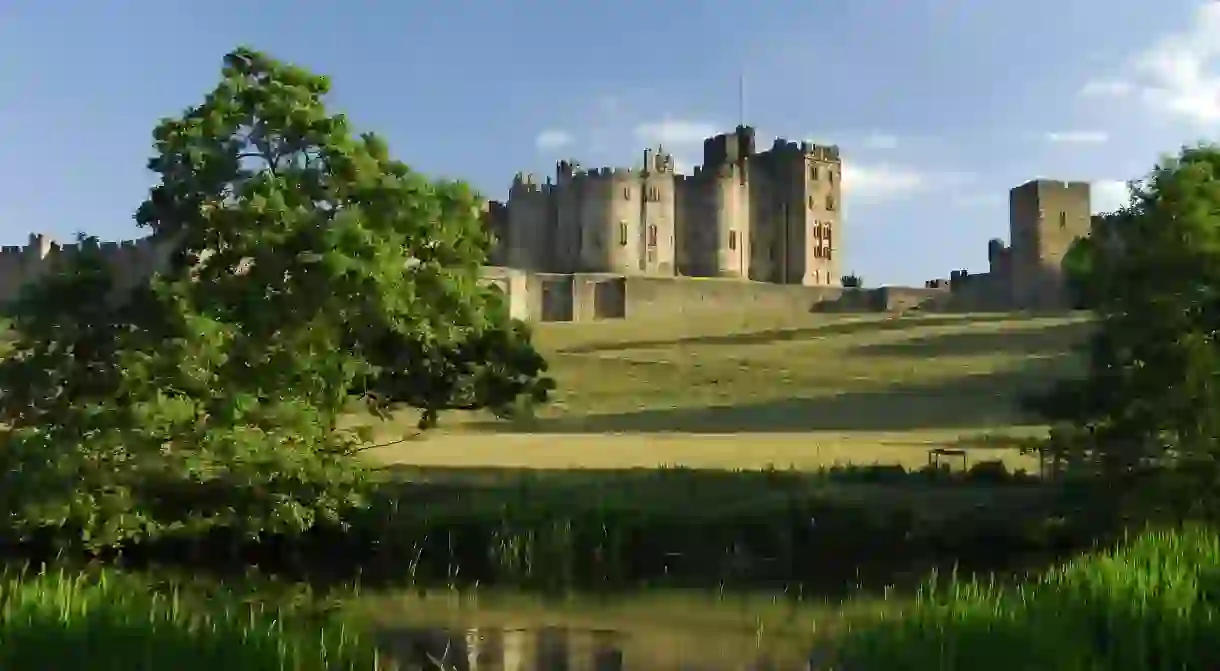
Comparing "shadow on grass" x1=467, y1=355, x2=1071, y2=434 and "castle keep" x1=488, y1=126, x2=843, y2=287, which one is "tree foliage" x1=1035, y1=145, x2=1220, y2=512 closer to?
"shadow on grass" x1=467, y1=355, x2=1071, y2=434

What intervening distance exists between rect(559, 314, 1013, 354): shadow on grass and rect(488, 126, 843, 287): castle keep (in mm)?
17860

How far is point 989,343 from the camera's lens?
49.3 meters

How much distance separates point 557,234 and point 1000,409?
43.0 metres

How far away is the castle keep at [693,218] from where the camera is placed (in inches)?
2945

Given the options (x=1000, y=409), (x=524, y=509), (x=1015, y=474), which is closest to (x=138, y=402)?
(x=524, y=509)

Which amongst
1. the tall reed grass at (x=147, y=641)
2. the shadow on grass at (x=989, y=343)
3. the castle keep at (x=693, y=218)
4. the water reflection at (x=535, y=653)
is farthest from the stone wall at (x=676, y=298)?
the tall reed grass at (x=147, y=641)

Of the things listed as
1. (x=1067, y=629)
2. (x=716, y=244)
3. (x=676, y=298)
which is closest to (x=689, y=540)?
(x=1067, y=629)

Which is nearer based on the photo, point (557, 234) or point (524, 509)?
point (524, 509)

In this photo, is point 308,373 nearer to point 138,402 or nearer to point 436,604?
point 138,402

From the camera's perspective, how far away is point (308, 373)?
55.8 ft

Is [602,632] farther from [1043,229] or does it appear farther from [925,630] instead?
[1043,229]

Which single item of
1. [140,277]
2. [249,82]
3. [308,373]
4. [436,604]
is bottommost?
[436,604]

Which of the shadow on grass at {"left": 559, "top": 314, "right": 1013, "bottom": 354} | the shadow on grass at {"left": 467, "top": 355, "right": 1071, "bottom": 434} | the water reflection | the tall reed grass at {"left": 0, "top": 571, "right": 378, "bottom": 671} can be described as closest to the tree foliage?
the water reflection

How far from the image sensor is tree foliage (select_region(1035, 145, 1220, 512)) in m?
16.3
